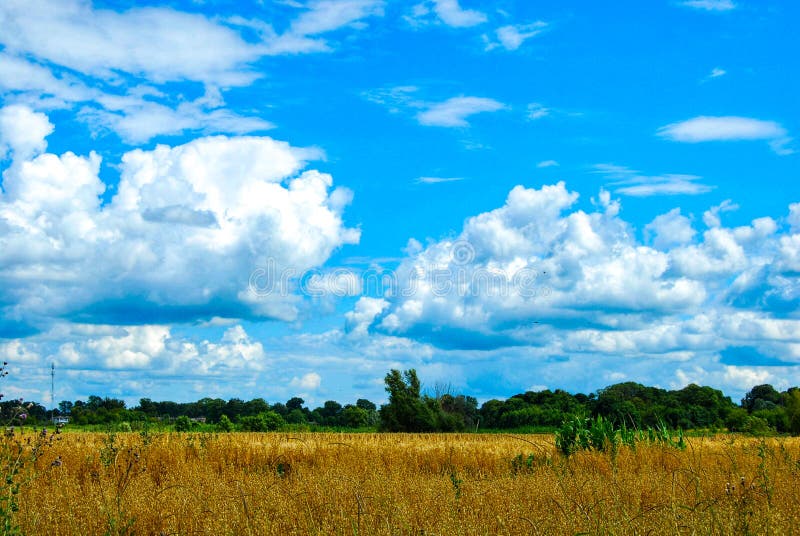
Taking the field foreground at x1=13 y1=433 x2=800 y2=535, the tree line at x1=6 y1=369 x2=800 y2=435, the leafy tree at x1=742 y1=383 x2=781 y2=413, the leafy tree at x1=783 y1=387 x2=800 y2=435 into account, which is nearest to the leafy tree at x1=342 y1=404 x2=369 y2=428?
the tree line at x1=6 y1=369 x2=800 y2=435

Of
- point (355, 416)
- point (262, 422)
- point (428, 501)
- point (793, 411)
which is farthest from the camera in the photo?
point (355, 416)

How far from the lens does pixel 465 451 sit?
1895 cm

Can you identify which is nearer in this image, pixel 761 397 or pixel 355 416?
pixel 355 416

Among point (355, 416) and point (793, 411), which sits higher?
point (793, 411)

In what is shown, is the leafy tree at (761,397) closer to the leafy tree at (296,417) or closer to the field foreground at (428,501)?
the leafy tree at (296,417)

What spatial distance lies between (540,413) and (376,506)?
199 ft

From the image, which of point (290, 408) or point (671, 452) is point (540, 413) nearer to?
point (290, 408)

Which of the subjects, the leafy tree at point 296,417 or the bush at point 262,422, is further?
the leafy tree at point 296,417

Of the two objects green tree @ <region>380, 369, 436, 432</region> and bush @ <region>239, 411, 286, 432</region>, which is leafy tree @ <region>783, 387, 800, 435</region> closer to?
green tree @ <region>380, 369, 436, 432</region>

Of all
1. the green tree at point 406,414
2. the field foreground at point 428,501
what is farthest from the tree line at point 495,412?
the field foreground at point 428,501

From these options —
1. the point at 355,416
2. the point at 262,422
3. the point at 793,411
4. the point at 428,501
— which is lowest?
the point at 355,416

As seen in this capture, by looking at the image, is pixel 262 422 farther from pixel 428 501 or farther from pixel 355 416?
pixel 428 501

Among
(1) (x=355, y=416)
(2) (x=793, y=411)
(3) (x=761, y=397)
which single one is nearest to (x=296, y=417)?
(1) (x=355, y=416)

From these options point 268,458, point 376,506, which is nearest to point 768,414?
point 268,458
